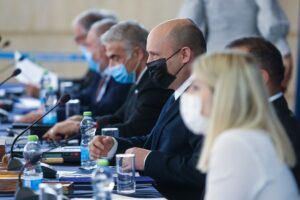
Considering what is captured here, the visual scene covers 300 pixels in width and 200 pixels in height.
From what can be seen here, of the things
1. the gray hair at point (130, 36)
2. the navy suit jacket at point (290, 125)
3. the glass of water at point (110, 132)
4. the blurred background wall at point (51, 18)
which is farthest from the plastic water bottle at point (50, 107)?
the blurred background wall at point (51, 18)

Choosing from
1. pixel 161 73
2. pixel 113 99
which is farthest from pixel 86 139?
pixel 113 99

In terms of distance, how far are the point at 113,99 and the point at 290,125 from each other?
2684 millimetres

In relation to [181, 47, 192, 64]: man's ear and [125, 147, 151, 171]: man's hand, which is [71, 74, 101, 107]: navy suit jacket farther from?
[125, 147, 151, 171]: man's hand

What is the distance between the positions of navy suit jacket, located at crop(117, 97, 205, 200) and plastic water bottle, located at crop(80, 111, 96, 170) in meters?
0.30

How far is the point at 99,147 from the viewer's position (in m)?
3.54

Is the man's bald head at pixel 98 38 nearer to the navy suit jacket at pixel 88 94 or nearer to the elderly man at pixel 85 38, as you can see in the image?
the elderly man at pixel 85 38

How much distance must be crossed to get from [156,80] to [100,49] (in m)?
2.38

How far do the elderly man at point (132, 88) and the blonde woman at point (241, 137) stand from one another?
2.02m

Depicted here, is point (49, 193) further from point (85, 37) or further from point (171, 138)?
point (85, 37)

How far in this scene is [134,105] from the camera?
4.69m

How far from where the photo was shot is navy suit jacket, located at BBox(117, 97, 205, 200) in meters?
3.18

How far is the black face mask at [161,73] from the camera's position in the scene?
367 cm

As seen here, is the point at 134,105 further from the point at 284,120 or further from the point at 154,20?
the point at 154,20

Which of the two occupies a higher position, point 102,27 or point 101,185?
point 102,27
